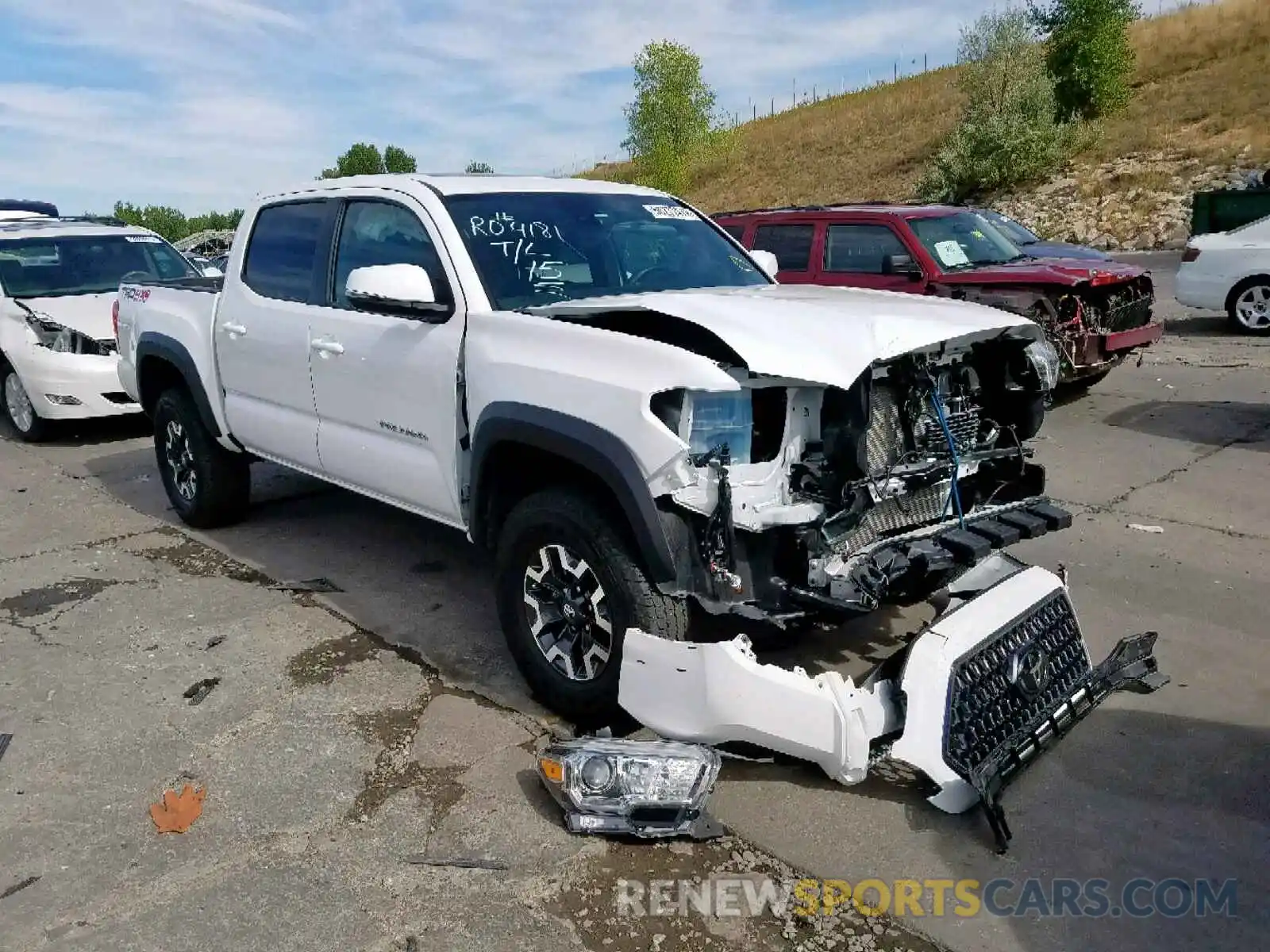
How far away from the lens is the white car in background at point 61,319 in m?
8.92

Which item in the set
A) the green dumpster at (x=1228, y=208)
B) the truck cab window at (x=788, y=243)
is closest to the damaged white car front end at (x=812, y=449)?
the truck cab window at (x=788, y=243)

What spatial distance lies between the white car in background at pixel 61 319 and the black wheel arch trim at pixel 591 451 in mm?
5905

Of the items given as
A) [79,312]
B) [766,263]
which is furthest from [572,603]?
[79,312]

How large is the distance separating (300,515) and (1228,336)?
420 inches

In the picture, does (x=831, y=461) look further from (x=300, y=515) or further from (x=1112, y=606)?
(x=300, y=515)

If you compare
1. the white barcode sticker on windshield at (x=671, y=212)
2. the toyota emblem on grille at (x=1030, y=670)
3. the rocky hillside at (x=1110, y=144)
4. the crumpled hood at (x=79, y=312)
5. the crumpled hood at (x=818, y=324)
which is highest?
the rocky hillside at (x=1110, y=144)

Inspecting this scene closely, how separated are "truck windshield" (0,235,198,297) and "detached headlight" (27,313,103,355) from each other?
526 millimetres

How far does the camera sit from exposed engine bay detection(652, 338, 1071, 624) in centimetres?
325

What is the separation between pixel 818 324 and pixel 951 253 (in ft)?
20.5

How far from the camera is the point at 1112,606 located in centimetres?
479

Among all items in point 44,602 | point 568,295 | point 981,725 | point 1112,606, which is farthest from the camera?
point 44,602

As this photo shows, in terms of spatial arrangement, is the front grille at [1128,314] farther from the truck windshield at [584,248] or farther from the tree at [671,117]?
the tree at [671,117]

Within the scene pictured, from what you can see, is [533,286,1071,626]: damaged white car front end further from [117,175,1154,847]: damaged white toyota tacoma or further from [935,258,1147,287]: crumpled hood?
[935,258,1147,287]: crumpled hood

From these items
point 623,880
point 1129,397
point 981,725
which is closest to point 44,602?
point 623,880
